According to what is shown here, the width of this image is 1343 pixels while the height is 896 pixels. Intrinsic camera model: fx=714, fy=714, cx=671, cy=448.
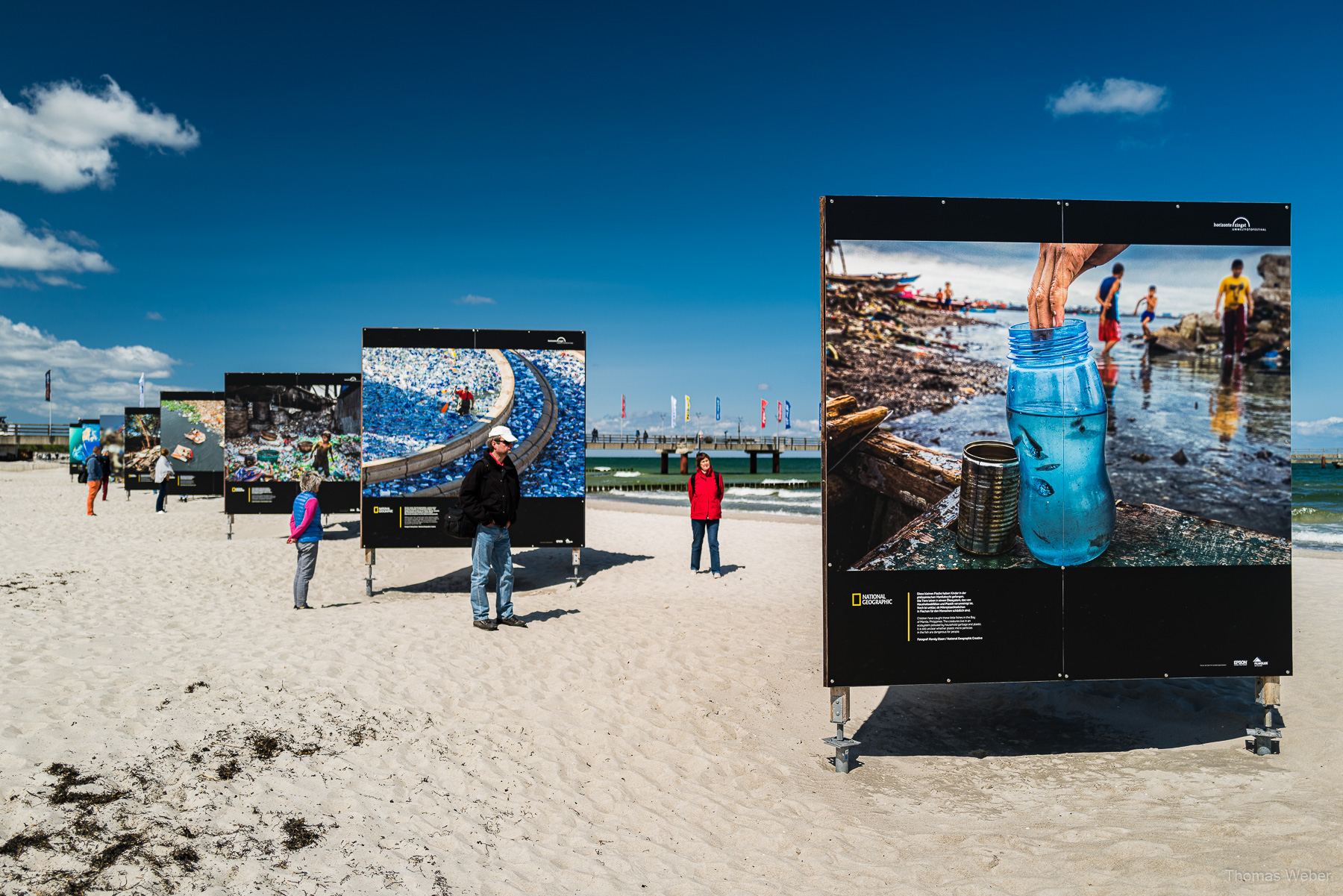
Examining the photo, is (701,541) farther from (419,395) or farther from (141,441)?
(141,441)

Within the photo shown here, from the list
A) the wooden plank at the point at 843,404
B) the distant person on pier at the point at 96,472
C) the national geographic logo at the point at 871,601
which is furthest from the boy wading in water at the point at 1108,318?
the distant person on pier at the point at 96,472

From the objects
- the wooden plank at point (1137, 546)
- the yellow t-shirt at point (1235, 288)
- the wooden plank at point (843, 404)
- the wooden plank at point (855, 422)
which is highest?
the yellow t-shirt at point (1235, 288)

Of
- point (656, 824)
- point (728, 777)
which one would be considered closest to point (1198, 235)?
point (728, 777)

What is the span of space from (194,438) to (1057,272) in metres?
20.8

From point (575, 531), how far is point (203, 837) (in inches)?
248

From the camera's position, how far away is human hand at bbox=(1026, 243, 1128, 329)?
4.34 m

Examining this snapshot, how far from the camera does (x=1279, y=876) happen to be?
3.28 meters

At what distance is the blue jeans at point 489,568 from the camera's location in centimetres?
727

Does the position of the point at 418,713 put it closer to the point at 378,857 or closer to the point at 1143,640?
the point at 378,857

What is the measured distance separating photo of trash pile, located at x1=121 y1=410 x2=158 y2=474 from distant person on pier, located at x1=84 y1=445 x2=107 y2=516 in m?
2.64

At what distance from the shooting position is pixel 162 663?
18.1ft

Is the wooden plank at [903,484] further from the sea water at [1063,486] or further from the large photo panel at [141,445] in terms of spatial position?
the large photo panel at [141,445]

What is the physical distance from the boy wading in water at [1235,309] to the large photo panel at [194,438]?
19993 mm

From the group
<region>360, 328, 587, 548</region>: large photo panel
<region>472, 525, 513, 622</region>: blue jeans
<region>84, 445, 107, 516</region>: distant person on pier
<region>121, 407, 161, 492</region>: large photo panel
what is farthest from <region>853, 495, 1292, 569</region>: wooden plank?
<region>121, 407, 161, 492</region>: large photo panel
